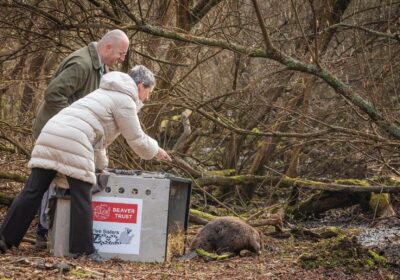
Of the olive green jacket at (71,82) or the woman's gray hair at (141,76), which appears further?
the olive green jacket at (71,82)

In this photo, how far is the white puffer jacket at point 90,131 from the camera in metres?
5.14

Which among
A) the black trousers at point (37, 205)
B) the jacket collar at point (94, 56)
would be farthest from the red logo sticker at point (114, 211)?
the jacket collar at point (94, 56)

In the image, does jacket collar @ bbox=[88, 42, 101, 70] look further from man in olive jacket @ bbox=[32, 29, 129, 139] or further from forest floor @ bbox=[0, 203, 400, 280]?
forest floor @ bbox=[0, 203, 400, 280]

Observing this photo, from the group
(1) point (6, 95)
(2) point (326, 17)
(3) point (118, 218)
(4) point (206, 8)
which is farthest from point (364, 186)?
(1) point (6, 95)

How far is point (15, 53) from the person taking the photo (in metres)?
7.73

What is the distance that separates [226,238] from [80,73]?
1.81m

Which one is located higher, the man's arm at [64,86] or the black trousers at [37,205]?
the man's arm at [64,86]

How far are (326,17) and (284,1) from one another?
1708 mm

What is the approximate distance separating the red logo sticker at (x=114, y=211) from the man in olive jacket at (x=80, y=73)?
0.81 meters

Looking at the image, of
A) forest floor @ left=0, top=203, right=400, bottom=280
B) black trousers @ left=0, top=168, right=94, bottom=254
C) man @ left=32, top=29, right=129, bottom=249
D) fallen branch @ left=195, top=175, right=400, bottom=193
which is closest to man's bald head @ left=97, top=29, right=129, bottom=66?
man @ left=32, top=29, right=129, bottom=249

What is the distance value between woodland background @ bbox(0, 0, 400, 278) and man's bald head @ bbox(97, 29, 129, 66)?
63 centimetres

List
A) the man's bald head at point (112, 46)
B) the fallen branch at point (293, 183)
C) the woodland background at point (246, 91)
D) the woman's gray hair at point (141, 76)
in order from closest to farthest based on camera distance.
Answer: the woman's gray hair at point (141, 76) < the man's bald head at point (112, 46) < the woodland background at point (246, 91) < the fallen branch at point (293, 183)

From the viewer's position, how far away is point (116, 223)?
5504mm

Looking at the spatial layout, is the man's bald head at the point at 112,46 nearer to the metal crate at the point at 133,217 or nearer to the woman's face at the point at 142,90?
the woman's face at the point at 142,90
